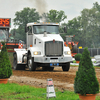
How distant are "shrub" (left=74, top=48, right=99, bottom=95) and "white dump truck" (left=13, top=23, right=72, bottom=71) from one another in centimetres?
1146

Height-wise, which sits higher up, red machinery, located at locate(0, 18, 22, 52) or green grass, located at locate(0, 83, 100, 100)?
red machinery, located at locate(0, 18, 22, 52)

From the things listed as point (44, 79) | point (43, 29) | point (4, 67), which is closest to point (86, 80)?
point (4, 67)

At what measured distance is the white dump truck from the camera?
18.9 meters

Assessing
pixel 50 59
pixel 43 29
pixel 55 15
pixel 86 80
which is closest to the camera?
pixel 86 80

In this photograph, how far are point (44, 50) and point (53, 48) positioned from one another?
587 mm

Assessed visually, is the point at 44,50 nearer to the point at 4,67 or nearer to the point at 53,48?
the point at 53,48

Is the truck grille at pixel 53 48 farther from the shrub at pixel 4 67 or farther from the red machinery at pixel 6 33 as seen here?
the shrub at pixel 4 67

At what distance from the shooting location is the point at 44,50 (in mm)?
18875

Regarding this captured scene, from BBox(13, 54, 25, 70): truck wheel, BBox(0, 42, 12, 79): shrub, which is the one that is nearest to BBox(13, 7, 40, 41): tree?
BBox(13, 54, 25, 70): truck wheel

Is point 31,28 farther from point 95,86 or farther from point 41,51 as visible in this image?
point 95,86

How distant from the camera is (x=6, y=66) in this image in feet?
39.1

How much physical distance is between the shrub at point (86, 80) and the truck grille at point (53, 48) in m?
11.6

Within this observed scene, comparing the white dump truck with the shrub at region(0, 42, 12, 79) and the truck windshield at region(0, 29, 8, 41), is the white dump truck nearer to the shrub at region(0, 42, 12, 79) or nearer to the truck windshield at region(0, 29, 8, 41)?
the truck windshield at region(0, 29, 8, 41)

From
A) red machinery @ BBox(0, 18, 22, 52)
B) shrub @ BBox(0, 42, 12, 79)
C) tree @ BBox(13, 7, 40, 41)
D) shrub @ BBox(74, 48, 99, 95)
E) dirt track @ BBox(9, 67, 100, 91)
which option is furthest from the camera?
tree @ BBox(13, 7, 40, 41)
